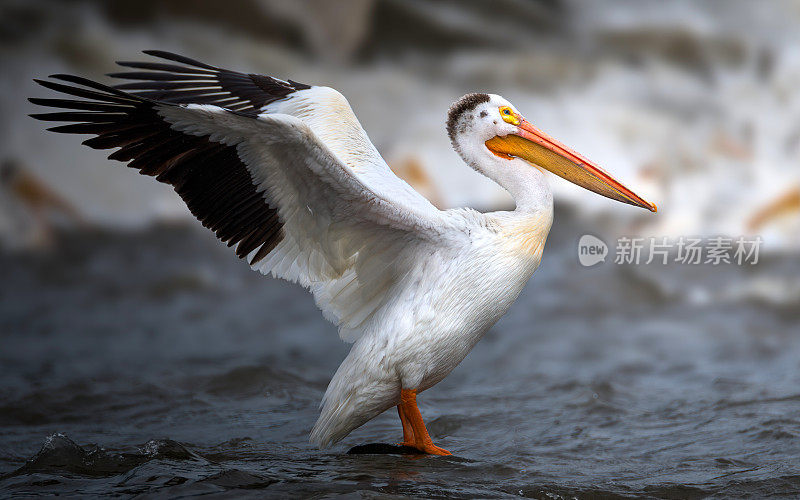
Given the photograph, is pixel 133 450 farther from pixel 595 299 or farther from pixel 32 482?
pixel 595 299

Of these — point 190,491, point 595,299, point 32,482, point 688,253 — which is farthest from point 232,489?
point 688,253

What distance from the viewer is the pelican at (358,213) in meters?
3.28

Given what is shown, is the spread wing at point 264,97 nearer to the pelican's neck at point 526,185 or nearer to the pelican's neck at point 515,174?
the pelican's neck at point 515,174

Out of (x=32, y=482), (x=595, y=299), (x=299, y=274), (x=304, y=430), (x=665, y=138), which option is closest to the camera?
(x=32, y=482)

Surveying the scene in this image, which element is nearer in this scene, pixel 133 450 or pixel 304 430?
pixel 133 450

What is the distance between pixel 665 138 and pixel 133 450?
756 centimetres

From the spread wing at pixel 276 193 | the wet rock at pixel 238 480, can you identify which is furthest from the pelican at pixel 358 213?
the wet rock at pixel 238 480

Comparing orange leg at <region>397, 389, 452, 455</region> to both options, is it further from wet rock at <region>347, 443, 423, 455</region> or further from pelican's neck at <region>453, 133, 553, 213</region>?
pelican's neck at <region>453, 133, 553, 213</region>

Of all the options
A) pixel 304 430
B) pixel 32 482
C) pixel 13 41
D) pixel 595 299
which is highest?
pixel 13 41

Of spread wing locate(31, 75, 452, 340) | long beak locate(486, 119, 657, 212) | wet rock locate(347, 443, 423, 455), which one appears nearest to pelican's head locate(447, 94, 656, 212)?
long beak locate(486, 119, 657, 212)

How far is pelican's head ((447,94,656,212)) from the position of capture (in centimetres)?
397

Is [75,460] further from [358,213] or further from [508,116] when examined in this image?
[508,116]

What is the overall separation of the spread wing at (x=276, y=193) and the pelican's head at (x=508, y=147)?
53 cm

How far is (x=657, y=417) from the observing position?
5.09 metres
